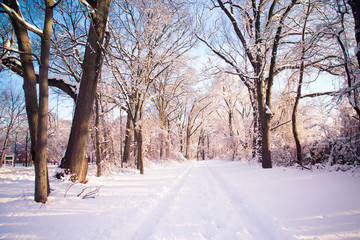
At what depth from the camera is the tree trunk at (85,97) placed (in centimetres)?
504

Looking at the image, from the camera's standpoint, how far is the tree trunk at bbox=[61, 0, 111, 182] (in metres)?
5.04

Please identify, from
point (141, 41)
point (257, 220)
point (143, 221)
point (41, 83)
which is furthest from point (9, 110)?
point (257, 220)

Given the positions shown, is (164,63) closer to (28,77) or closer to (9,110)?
(28,77)

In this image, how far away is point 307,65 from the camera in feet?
26.7

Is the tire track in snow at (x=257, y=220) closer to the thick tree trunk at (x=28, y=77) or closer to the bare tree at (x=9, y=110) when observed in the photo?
the thick tree trunk at (x=28, y=77)

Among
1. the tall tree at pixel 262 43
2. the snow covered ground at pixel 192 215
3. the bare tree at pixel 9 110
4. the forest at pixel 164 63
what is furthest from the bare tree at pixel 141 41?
the bare tree at pixel 9 110

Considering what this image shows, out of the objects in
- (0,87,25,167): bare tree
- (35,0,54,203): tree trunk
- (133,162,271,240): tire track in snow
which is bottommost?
(133,162,271,240): tire track in snow

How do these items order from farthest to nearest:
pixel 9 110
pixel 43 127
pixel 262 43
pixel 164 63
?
1. pixel 9 110
2. pixel 164 63
3. pixel 262 43
4. pixel 43 127

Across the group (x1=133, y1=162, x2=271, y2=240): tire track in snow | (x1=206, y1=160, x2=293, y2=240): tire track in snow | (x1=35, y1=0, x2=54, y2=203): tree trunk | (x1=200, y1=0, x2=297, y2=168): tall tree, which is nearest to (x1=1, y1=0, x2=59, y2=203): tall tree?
(x1=35, y1=0, x2=54, y2=203): tree trunk

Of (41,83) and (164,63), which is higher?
(164,63)

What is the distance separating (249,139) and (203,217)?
49.6 ft

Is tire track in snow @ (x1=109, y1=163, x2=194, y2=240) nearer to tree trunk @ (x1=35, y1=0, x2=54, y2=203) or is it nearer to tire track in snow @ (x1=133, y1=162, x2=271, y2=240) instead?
tire track in snow @ (x1=133, y1=162, x2=271, y2=240)

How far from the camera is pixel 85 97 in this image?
16.7 ft

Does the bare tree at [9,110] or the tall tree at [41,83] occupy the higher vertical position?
the bare tree at [9,110]
